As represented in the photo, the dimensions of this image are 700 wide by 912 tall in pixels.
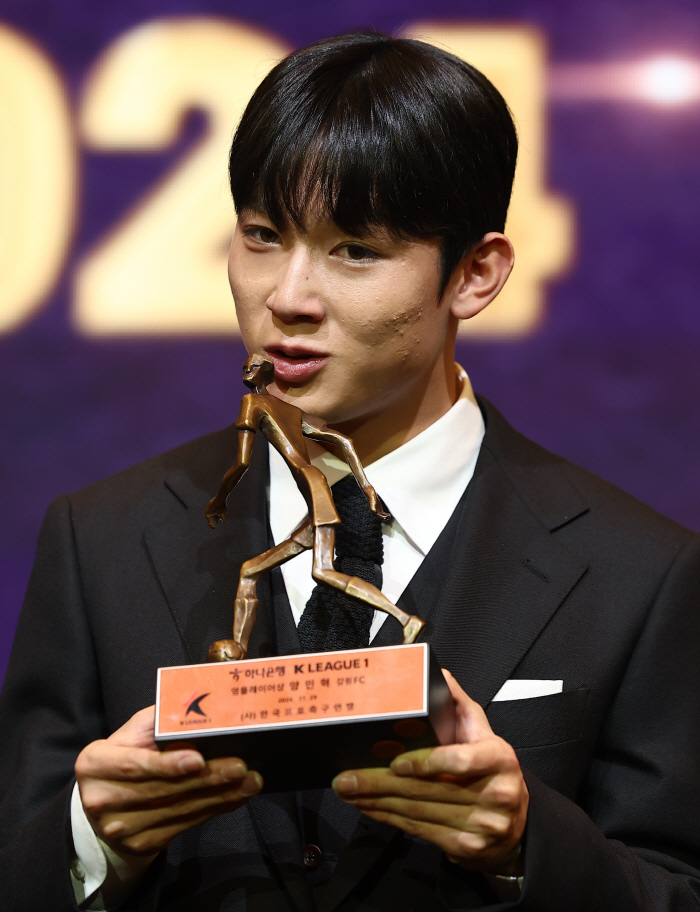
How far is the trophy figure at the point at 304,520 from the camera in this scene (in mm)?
1062

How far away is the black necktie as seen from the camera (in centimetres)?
132

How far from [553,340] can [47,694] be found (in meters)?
1.17

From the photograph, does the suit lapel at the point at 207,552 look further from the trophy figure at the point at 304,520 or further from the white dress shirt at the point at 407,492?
the trophy figure at the point at 304,520

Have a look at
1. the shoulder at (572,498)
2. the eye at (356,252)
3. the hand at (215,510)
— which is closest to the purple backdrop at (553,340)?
the shoulder at (572,498)

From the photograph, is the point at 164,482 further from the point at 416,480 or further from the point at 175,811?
the point at 175,811

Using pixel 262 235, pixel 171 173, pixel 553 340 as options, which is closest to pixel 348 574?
pixel 262 235

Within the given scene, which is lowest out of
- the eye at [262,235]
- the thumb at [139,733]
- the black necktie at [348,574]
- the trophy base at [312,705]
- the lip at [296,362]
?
the thumb at [139,733]

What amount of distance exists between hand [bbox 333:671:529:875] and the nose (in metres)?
0.46

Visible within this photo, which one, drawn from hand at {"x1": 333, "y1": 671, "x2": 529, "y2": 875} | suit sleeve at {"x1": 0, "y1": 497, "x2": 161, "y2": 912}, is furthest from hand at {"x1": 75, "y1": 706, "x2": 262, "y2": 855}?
suit sleeve at {"x1": 0, "y1": 497, "x2": 161, "y2": 912}

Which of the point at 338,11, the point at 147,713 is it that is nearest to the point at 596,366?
the point at 338,11

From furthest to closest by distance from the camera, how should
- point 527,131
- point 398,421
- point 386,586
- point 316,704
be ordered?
1. point 527,131
2. point 398,421
3. point 386,586
4. point 316,704

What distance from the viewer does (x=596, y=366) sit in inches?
84.2

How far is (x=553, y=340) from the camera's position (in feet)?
7.04

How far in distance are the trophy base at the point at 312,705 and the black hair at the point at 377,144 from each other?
54 centimetres
